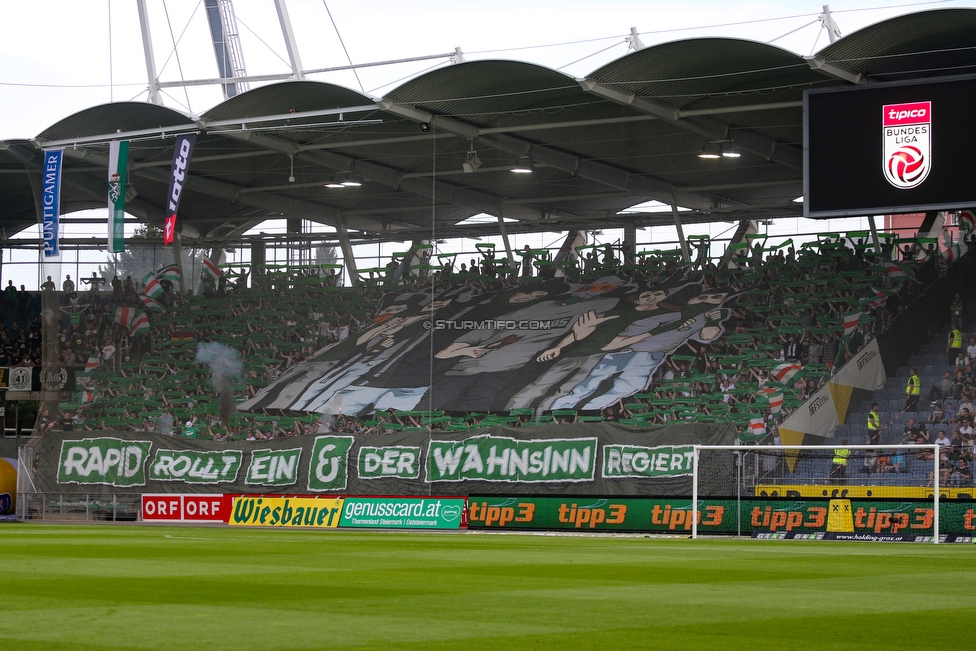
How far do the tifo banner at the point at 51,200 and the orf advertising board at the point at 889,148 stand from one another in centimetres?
1958

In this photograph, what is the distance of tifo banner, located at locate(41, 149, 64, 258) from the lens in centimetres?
3347

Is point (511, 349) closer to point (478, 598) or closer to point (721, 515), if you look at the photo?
point (721, 515)

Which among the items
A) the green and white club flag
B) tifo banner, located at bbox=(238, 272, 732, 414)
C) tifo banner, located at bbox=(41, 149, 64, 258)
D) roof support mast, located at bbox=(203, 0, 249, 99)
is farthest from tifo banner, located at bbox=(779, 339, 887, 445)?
roof support mast, located at bbox=(203, 0, 249, 99)

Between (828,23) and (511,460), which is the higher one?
(828,23)

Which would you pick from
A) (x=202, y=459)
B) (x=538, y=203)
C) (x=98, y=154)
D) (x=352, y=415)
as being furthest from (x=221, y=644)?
(x=538, y=203)

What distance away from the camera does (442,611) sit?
868cm

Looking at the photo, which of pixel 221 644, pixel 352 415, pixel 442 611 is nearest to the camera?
pixel 221 644

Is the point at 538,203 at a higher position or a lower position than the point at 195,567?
higher

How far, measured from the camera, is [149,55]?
33.4 meters

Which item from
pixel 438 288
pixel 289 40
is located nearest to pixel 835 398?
pixel 438 288

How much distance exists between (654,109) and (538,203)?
36.0 feet

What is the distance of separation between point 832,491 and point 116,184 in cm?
1940

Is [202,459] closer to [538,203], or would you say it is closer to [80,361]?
[80,361]

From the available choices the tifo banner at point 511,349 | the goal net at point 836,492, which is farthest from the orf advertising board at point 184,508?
the goal net at point 836,492
